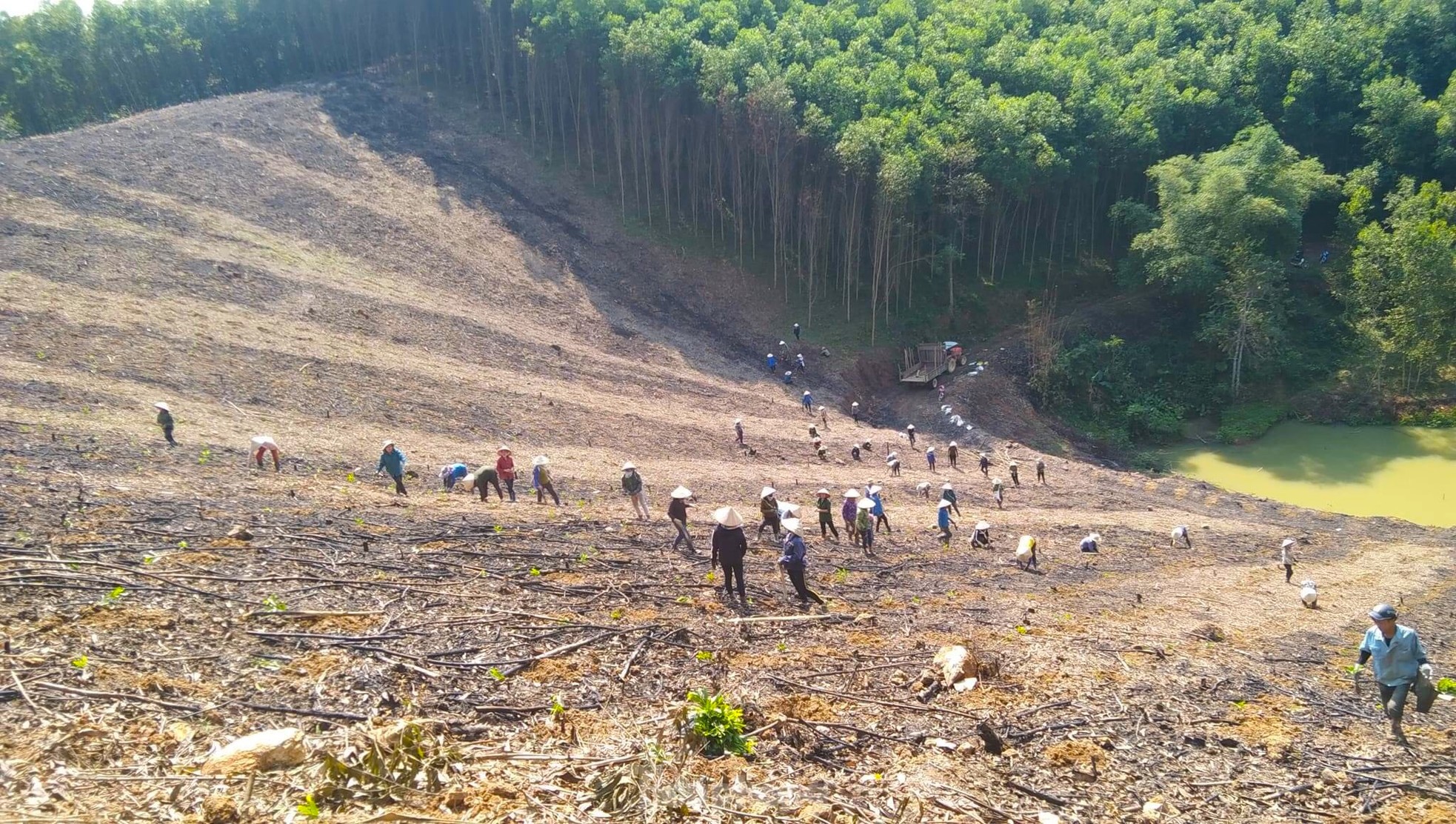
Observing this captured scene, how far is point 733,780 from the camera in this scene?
258 inches

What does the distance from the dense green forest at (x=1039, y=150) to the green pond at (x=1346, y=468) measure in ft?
7.06

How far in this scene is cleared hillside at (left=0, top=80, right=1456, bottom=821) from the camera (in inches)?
264

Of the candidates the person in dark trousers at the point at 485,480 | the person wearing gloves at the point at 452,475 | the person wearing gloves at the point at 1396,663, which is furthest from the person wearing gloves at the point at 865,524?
the person wearing gloves at the point at 1396,663

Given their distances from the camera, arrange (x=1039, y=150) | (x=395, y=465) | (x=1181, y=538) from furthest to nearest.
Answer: (x=1039, y=150), (x=1181, y=538), (x=395, y=465)

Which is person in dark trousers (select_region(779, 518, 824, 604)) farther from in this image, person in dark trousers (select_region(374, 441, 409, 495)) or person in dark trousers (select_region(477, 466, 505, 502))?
person in dark trousers (select_region(374, 441, 409, 495))

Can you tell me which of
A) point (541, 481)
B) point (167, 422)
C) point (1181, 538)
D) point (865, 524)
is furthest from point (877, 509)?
point (167, 422)

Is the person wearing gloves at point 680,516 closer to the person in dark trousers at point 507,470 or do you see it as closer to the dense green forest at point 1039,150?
the person in dark trousers at point 507,470

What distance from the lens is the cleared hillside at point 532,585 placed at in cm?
670

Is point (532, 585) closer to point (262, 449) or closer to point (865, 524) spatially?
point (865, 524)

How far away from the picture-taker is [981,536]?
62.0 feet

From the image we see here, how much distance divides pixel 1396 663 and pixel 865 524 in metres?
9.21

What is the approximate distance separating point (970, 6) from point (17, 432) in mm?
48591

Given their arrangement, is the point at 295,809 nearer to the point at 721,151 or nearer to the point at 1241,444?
the point at 1241,444

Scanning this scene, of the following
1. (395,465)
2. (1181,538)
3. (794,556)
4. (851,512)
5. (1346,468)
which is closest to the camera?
(794,556)
